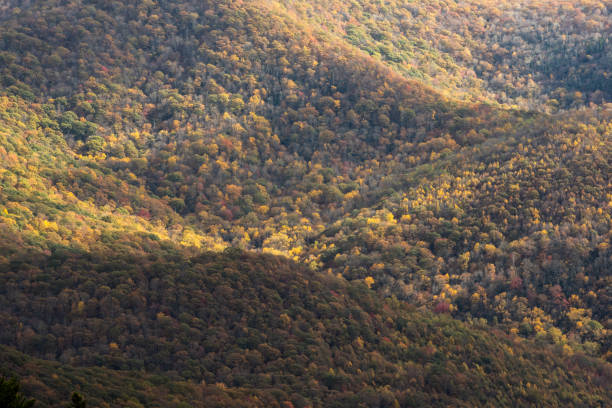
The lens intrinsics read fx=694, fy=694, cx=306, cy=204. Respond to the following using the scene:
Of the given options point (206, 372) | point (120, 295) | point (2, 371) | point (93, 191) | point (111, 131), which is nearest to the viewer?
point (2, 371)

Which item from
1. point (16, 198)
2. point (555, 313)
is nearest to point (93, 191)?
point (16, 198)

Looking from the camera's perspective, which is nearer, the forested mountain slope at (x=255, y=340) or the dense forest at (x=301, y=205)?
the forested mountain slope at (x=255, y=340)

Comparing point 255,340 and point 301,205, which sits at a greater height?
point 255,340

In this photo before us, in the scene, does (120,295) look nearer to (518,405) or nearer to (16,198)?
(16,198)

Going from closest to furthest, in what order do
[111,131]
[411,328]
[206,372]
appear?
[206,372] < [411,328] < [111,131]

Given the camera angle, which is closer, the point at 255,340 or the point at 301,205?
the point at 255,340

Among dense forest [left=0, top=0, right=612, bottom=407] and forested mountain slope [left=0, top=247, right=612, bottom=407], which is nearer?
forested mountain slope [left=0, top=247, right=612, bottom=407]

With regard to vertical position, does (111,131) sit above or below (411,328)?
below

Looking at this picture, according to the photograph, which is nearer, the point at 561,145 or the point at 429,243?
the point at 429,243
